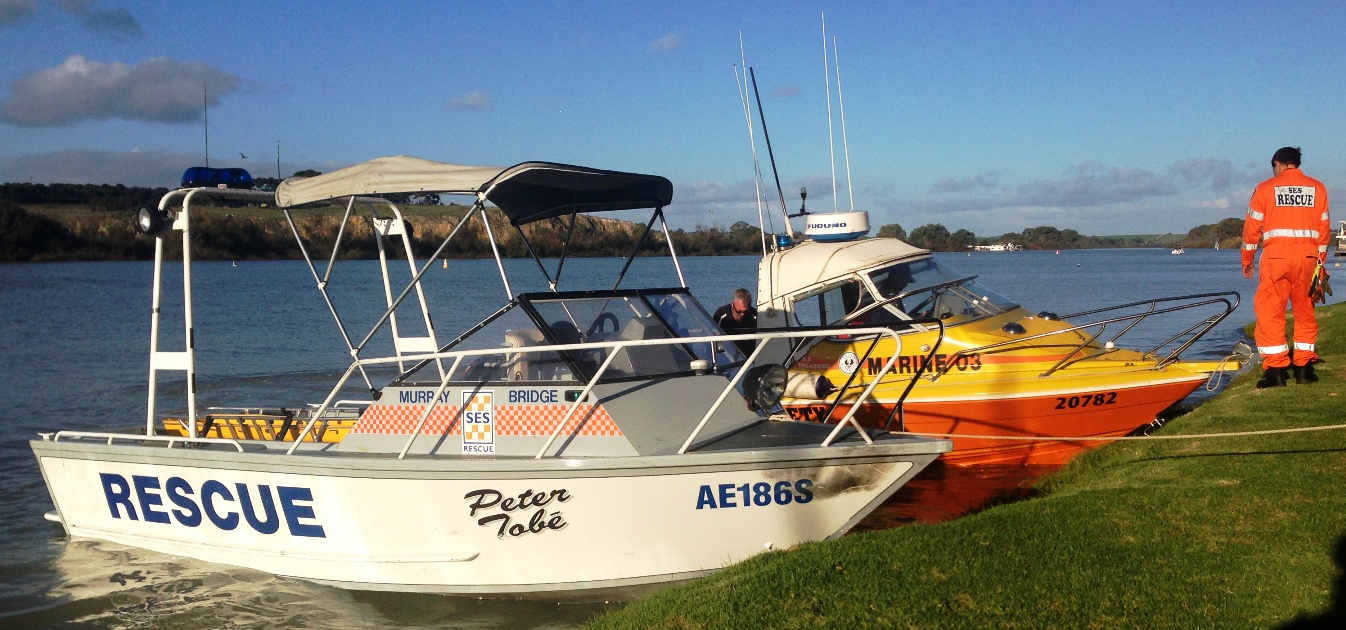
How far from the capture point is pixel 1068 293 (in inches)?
1959

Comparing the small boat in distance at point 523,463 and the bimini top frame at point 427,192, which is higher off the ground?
the bimini top frame at point 427,192

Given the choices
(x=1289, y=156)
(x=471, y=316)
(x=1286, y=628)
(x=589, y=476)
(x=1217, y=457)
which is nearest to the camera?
(x=1286, y=628)

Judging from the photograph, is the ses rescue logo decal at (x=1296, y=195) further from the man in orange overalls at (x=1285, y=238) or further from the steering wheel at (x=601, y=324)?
the steering wheel at (x=601, y=324)

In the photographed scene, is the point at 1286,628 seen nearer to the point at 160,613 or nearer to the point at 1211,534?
the point at 1211,534

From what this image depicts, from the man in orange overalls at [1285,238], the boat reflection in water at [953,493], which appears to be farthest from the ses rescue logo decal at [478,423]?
the man in orange overalls at [1285,238]

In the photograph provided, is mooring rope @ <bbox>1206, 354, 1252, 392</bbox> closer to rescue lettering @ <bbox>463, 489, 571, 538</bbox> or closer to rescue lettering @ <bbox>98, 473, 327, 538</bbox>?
rescue lettering @ <bbox>463, 489, 571, 538</bbox>

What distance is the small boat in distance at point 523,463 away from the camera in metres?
7.10

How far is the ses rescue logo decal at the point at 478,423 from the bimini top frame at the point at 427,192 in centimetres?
100

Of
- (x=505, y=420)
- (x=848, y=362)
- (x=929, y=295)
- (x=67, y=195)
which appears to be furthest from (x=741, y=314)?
(x=67, y=195)

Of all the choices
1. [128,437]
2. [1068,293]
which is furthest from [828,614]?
[1068,293]

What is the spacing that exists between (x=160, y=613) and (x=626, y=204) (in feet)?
17.1

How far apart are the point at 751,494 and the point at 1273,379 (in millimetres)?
6033

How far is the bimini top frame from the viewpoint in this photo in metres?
7.60

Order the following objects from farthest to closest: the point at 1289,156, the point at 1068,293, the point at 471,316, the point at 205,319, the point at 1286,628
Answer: the point at 1068,293 < the point at 205,319 < the point at 471,316 < the point at 1289,156 < the point at 1286,628
